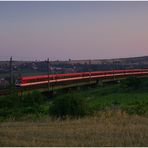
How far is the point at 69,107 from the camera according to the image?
16797mm

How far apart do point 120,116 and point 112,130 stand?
3685 millimetres

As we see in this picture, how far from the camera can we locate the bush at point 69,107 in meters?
16.7

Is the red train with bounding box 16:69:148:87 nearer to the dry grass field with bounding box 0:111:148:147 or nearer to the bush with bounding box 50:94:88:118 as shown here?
the bush with bounding box 50:94:88:118

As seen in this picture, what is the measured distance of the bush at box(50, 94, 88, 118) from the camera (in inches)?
657

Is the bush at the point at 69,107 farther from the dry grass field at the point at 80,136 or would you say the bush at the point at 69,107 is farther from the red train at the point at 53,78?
the red train at the point at 53,78

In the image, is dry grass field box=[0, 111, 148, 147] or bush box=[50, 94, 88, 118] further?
bush box=[50, 94, 88, 118]

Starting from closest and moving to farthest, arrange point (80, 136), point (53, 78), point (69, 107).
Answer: point (80, 136), point (69, 107), point (53, 78)

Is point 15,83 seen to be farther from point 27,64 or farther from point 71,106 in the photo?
point 27,64

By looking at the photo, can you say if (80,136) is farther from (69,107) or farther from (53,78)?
(53,78)

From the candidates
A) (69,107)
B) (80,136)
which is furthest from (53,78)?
(80,136)

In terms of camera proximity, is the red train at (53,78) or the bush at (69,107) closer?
the bush at (69,107)

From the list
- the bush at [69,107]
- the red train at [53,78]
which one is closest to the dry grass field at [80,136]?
the bush at [69,107]

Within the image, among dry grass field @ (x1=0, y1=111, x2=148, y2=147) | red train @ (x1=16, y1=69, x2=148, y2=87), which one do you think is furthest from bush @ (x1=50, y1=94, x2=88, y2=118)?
red train @ (x1=16, y1=69, x2=148, y2=87)

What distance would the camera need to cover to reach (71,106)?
16844 millimetres
